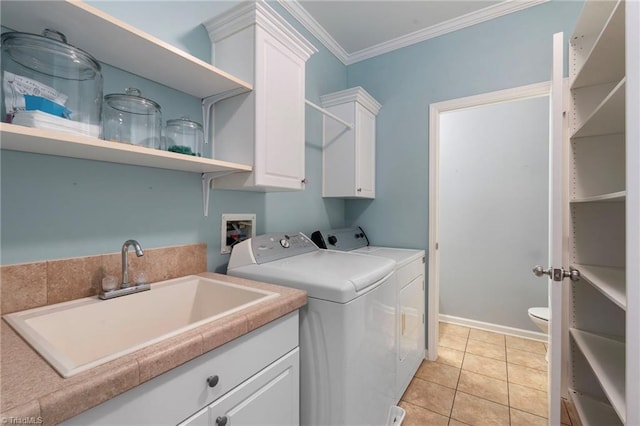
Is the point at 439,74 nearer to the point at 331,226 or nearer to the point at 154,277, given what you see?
the point at 331,226

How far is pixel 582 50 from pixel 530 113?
1307 mm

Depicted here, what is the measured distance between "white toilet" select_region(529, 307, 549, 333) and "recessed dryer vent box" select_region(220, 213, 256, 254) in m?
2.37

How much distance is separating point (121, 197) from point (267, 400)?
98 cm

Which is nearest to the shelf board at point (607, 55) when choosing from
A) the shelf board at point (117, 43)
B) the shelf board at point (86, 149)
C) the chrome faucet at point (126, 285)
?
the shelf board at point (117, 43)

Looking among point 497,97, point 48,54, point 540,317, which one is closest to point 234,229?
point 48,54

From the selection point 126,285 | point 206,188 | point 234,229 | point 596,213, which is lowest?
point 126,285

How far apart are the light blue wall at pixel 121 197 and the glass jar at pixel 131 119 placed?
0.31 ft

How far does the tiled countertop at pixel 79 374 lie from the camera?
499mm

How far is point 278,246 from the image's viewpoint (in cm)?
169

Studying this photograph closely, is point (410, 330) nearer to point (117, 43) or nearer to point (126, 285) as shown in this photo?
point (126, 285)

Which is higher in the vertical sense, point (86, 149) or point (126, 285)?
point (86, 149)

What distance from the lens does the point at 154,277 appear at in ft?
4.13

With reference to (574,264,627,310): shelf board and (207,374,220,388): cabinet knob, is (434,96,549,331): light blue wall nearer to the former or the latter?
(574,264,627,310): shelf board

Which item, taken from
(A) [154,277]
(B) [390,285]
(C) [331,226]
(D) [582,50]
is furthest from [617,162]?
(A) [154,277]
